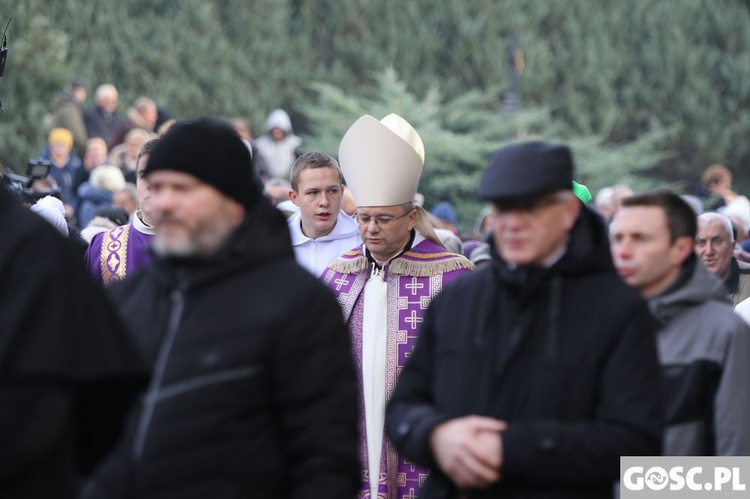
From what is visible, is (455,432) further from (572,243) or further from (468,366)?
(572,243)

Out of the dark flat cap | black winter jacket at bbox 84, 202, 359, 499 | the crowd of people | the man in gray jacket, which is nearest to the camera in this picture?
the crowd of people

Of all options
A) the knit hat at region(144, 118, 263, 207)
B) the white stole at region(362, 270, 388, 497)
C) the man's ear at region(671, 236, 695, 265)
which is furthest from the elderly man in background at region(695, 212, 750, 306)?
the knit hat at region(144, 118, 263, 207)

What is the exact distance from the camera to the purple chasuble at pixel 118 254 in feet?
23.4

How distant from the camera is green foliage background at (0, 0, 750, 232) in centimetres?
2719

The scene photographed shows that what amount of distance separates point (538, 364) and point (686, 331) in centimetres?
109

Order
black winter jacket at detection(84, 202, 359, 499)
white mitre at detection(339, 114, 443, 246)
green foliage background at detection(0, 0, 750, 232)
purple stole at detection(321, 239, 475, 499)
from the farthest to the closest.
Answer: green foliage background at detection(0, 0, 750, 232)
white mitre at detection(339, 114, 443, 246)
purple stole at detection(321, 239, 475, 499)
black winter jacket at detection(84, 202, 359, 499)

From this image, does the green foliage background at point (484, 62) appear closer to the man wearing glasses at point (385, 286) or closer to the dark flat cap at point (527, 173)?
the man wearing glasses at point (385, 286)

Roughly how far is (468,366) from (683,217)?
3.83 ft

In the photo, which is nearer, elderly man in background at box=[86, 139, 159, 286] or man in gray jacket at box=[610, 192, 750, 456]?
man in gray jacket at box=[610, 192, 750, 456]

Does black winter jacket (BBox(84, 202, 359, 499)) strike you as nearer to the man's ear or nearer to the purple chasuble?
the man's ear

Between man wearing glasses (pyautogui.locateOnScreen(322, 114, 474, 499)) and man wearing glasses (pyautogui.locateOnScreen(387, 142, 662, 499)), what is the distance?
2.37 metres

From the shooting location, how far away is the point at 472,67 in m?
30.4

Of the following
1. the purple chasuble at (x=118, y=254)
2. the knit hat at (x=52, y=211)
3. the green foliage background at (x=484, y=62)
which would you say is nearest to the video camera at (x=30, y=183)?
the knit hat at (x=52, y=211)

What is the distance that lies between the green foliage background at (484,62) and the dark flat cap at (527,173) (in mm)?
21843
